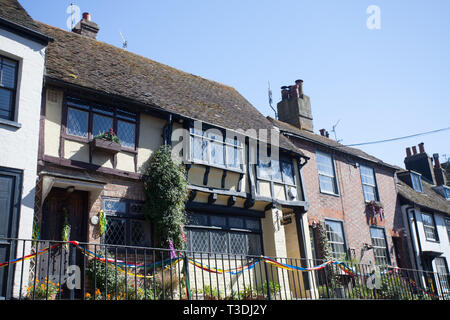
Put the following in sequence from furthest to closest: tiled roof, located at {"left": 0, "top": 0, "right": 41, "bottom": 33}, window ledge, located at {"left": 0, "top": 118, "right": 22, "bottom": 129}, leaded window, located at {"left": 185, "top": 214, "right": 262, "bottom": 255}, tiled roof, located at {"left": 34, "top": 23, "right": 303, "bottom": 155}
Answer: leaded window, located at {"left": 185, "top": 214, "right": 262, "bottom": 255} → tiled roof, located at {"left": 34, "top": 23, "right": 303, "bottom": 155} → tiled roof, located at {"left": 0, "top": 0, "right": 41, "bottom": 33} → window ledge, located at {"left": 0, "top": 118, "right": 22, "bottom": 129}

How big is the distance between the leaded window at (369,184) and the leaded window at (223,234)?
7.78m

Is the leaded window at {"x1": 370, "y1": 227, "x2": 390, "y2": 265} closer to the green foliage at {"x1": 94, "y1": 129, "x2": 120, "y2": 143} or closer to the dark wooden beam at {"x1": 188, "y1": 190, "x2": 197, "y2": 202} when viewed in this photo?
the dark wooden beam at {"x1": 188, "y1": 190, "x2": 197, "y2": 202}

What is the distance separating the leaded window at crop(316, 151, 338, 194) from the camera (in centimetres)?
1945

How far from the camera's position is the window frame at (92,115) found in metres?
11.6

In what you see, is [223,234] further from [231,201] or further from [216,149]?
[216,149]

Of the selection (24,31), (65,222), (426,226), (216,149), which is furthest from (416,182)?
(24,31)

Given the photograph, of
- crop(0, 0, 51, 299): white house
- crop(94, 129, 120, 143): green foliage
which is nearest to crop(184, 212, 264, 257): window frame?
crop(94, 129, 120, 143): green foliage

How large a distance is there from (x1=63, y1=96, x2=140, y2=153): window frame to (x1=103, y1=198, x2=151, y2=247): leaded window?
1551 millimetres

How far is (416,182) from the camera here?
2620cm

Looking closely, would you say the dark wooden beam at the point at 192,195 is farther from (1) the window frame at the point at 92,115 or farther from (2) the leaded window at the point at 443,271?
(2) the leaded window at the point at 443,271

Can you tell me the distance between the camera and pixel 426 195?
25828 mm

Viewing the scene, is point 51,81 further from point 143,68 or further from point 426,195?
point 426,195

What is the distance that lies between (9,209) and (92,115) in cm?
388
